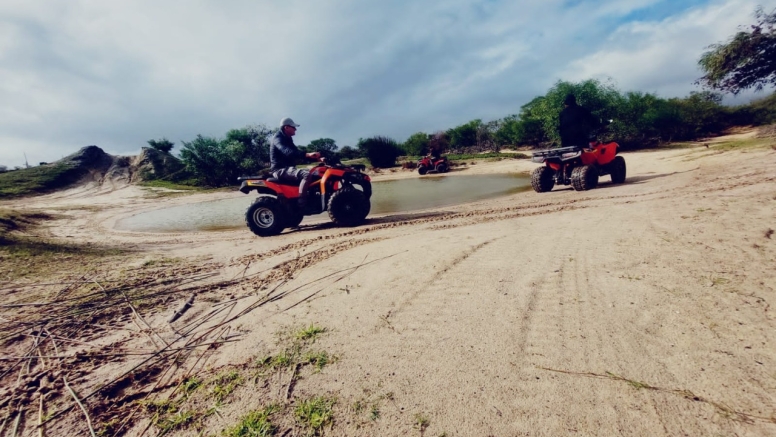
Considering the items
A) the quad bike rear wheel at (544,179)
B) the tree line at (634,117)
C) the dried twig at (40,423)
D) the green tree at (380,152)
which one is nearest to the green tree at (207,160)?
the tree line at (634,117)

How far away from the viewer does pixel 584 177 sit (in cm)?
880

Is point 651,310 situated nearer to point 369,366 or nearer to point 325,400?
point 369,366

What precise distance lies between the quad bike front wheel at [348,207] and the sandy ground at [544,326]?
8.19 feet

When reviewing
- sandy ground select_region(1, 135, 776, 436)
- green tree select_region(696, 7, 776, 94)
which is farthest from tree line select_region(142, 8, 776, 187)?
sandy ground select_region(1, 135, 776, 436)

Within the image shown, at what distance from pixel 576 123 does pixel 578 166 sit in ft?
3.63

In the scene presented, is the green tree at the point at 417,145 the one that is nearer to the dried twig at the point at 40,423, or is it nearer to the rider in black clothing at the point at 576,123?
the rider in black clothing at the point at 576,123

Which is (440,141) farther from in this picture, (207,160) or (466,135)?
(207,160)

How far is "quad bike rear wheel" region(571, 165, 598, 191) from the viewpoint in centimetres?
882

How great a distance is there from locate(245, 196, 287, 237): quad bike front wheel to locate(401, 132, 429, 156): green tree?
116 ft

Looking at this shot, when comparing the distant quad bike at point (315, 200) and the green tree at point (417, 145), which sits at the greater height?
the green tree at point (417, 145)

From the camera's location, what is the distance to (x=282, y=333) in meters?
2.60

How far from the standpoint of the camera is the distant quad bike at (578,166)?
29.4 ft

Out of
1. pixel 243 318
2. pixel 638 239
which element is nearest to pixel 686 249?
pixel 638 239

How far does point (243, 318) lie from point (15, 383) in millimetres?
1367
